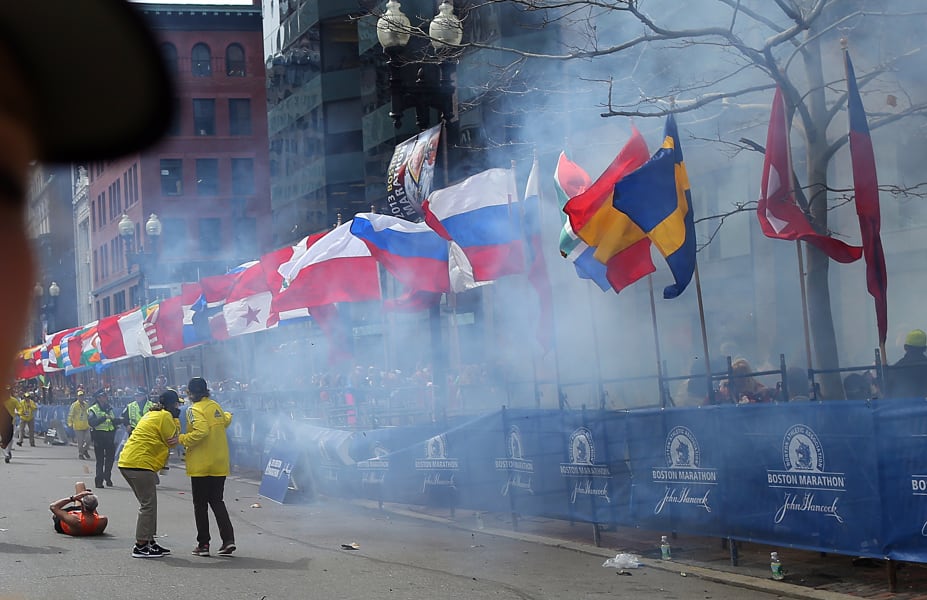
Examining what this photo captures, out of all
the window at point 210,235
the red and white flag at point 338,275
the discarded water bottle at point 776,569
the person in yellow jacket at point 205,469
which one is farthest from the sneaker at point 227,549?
the window at point 210,235

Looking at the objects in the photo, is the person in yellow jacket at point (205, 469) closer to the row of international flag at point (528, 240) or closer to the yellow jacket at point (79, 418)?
the row of international flag at point (528, 240)

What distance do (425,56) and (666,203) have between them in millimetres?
2886

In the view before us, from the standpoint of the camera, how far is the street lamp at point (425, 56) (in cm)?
1168

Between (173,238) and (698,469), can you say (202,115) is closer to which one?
(698,469)

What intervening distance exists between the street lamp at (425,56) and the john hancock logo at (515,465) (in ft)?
12.3

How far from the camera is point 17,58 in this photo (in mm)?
756

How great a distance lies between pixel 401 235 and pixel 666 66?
4034mm

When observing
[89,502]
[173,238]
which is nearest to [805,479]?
[89,502]

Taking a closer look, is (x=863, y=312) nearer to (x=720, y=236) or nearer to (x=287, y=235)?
(x=720, y=236)

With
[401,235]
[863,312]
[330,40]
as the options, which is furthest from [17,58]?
[330,40]

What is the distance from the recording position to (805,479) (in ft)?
27.9

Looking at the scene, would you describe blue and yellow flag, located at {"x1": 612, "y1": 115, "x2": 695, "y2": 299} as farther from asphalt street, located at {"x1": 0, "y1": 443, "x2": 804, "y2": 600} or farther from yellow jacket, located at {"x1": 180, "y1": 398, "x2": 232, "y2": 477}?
yellow jacket, located at {"x1": 180, "y1": 398, "x2": 232, "y2": 477}

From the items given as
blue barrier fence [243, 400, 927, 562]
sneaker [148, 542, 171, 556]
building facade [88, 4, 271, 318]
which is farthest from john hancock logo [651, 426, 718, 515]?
building facade [88, 4, 271, 318]

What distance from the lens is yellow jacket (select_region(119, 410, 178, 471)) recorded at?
11211mm
